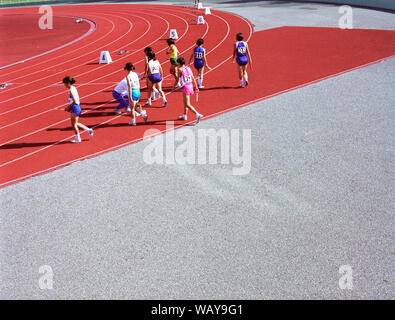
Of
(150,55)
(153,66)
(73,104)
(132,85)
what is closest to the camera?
(73,104)

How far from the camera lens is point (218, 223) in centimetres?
610

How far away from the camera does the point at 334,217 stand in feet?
20.1

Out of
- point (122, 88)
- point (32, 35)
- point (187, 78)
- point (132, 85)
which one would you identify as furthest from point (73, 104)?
point (32, 35)

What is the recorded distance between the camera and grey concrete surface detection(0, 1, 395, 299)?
501 cm

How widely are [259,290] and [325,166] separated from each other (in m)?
3.63

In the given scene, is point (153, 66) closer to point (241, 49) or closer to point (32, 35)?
point (241, 49)

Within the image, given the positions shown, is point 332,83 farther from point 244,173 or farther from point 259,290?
point 259,290

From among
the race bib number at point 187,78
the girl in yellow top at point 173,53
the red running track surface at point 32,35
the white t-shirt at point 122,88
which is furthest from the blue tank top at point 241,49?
the red running track surface at point 32,35

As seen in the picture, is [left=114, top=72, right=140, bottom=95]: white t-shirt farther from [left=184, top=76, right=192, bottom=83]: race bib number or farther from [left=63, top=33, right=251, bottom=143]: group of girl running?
[left=184, top=76, right=192, bottom=83]: race bib number

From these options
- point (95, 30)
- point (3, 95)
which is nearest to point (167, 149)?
point (3, 95)

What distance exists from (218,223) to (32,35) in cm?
2254

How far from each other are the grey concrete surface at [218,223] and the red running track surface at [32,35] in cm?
1337

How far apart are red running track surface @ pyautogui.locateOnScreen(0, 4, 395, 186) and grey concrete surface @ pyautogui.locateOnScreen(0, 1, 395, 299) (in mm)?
1232

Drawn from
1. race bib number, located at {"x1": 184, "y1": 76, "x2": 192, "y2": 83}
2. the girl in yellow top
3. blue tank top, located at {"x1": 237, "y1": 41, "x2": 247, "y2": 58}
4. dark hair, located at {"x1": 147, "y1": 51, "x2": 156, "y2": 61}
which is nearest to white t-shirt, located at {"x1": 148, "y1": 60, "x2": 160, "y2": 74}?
dark hair, located at {"x1": 147, "y1": 51, "x2": 156, "y2": 61}
